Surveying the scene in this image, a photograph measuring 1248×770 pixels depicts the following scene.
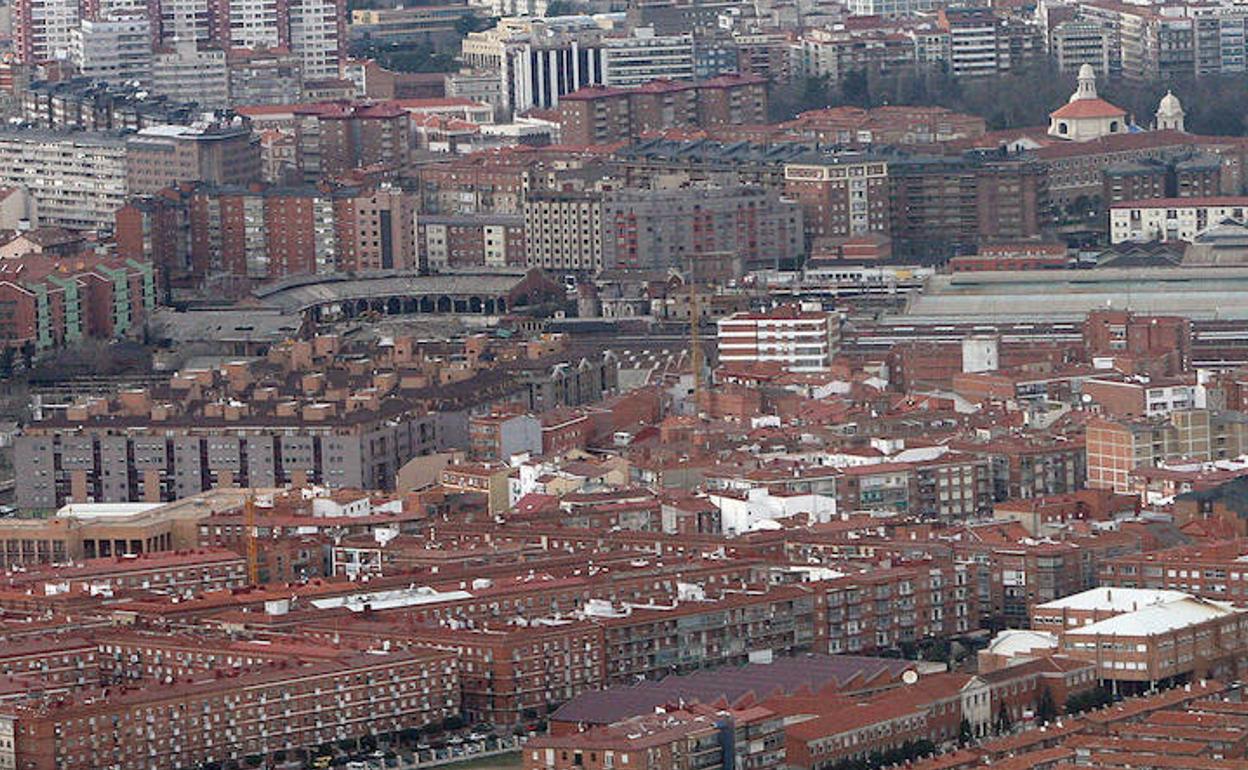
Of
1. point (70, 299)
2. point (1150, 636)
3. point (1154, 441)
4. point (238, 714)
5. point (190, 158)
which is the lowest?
point (238, 714)

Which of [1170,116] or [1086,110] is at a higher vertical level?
[1086,110]

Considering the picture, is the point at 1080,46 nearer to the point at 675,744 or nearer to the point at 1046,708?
the point at 1046,708

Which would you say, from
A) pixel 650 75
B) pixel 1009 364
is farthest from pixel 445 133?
pixel 1009 364

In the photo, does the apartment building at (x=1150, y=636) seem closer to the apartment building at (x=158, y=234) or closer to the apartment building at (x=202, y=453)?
the apartment building at (x=202, y=453)

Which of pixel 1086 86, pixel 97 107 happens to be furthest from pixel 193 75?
pixel 1086 86

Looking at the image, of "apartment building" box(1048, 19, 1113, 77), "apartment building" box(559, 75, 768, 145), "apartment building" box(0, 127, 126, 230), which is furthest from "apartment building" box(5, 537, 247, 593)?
"apartment building" box(1048, 19, 1113, 77)

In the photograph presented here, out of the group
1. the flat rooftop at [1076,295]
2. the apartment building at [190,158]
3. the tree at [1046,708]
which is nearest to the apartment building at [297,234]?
the apartment building at [190,158]

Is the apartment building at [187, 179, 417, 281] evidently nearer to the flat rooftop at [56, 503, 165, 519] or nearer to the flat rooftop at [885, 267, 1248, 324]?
the flat rooftop at [885, 267, 1248, 324]
